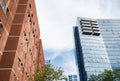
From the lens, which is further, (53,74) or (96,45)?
(96,45)

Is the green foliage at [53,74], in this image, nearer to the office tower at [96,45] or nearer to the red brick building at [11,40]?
the red brick building at [11,40]

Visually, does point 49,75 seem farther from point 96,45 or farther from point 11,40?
point 96,45

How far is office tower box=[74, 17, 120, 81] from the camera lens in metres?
116

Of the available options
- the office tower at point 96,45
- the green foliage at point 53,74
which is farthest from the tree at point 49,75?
the office tower at point 96,45

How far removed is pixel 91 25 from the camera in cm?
14850

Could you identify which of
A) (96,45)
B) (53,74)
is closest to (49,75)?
(53,74)

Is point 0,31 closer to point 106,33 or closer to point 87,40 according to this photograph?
point 87,40

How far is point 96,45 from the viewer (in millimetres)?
128000

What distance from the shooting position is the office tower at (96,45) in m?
116

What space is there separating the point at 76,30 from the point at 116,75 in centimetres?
10153

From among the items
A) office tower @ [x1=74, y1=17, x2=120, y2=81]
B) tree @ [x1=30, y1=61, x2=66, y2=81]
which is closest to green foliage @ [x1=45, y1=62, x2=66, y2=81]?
tree @ [x1=30, y1=61, x2=66, y2=81]

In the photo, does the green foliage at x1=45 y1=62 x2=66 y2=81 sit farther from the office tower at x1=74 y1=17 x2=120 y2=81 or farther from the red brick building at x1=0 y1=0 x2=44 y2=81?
the office tower at x1=74 y1=17 x2=120 y2=81

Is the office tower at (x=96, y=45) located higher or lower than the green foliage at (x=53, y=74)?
higher

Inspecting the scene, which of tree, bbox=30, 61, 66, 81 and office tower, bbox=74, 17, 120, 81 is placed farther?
office tower, bbox=74, 17, 120, 81
